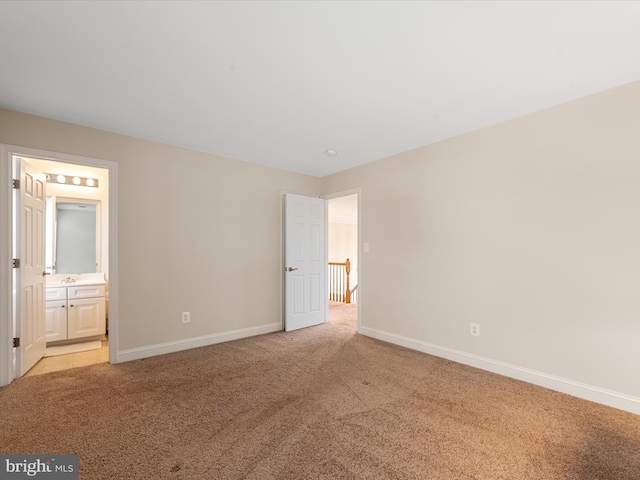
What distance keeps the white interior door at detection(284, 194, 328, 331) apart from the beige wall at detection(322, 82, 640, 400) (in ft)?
4.35

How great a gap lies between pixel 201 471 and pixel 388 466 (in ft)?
3.40

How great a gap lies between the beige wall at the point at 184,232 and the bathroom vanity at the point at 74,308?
1304 millimetres

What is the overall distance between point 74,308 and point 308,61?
4.29 metres

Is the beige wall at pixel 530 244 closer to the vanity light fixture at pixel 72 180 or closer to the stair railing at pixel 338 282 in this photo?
the stair railing at pixel 338 282

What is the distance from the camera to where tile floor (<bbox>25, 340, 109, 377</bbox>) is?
3.09 m

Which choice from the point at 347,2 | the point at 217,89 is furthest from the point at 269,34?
the point at 217,89

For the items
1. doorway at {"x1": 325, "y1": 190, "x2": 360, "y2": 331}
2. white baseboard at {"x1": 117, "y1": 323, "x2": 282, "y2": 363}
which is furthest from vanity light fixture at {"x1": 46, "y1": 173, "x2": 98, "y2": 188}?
doorway at {"x1": 325, "y1": 190, "x2": 360, "y2": 331}

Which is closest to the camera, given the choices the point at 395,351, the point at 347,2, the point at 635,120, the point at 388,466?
the point at 347,2

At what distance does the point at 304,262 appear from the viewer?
4730 mm

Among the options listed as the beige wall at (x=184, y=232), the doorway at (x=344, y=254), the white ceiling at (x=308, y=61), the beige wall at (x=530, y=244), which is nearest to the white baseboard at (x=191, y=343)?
the beige wall at (x=184, y=232)

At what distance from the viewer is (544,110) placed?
2682mm

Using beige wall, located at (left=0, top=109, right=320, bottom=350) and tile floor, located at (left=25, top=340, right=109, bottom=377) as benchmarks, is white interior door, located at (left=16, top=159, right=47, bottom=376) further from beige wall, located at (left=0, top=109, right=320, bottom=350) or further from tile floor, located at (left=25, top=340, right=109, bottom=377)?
beige wall, located at (left=0, top=109, right=320, bottom=350)

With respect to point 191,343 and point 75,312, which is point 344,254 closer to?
point 191,343

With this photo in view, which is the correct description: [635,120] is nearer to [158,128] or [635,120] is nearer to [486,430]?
[486,430]
